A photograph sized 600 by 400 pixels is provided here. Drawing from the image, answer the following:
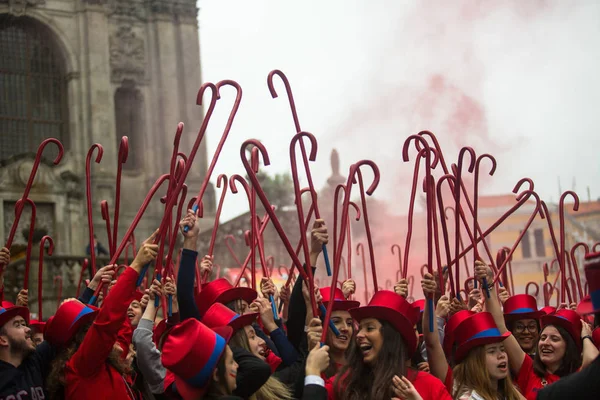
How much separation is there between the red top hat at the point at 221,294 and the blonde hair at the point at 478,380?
1.69 metres

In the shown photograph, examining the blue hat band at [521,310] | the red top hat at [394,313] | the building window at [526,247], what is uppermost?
the building window at [526,247]

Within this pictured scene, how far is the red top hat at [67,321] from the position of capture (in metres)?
5.84

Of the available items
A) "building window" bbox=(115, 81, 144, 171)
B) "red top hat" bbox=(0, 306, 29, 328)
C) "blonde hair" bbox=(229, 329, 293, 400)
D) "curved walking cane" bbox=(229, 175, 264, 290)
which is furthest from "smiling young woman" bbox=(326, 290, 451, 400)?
"building window" bbox=(115, 81, 144, 171)

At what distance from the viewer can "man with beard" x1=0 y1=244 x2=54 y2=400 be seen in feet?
18.2

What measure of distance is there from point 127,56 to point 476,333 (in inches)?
953

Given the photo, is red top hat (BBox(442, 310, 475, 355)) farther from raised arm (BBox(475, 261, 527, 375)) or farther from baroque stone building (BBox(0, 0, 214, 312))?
baroque stone building (BBox(0, 0, 214, 312))

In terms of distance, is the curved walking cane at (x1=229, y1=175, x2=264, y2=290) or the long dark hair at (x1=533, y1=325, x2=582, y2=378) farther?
the curved walking cane at (x1=229, y1=175, x2=264, y2=290)

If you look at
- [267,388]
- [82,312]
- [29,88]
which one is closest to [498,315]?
[267,388]

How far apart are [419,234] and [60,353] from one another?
1043 inches

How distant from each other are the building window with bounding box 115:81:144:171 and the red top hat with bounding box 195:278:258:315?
22060mm

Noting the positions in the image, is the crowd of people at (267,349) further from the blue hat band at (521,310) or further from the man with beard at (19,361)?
the blue hat band at (521,310)

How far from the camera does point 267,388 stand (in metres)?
5.27

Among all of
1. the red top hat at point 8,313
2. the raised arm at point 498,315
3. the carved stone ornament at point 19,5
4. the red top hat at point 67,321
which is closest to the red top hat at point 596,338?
the raised arm at point 498,315

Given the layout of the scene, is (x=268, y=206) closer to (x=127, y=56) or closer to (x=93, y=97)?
(x=93, y=97)
